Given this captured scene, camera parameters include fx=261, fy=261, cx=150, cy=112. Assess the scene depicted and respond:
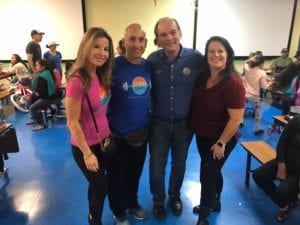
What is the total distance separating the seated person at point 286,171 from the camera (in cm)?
201

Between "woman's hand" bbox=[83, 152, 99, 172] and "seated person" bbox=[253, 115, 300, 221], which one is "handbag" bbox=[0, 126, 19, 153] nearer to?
"woman's hand" bbox=[83, 152, 99, 172]

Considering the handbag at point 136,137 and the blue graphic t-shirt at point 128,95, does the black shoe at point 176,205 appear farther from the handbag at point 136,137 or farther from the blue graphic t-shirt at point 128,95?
the blue graphic t-shirt at point 128,95

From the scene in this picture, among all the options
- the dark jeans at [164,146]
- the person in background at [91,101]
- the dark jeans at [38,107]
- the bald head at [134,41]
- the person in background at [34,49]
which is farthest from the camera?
the person in background at [34,49]

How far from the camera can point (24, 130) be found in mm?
4402

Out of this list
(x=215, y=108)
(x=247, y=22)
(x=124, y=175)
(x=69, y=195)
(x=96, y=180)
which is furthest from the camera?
(x=247, y=22)

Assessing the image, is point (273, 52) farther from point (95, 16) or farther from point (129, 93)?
point (129, 93)

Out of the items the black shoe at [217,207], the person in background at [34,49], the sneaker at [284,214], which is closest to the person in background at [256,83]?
the sneaker at [284,214]

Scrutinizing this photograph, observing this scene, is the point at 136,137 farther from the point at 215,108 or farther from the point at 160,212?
the point at 160,212

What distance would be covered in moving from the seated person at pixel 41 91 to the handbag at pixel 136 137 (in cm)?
293

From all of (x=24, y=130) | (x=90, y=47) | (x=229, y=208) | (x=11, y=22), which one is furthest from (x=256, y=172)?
(x=11, y=22)

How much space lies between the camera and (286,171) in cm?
210

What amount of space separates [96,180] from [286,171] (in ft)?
4.93

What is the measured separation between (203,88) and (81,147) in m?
0.89

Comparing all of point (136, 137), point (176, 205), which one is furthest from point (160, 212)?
point (136, 137)
